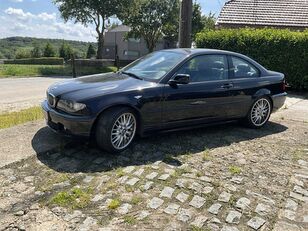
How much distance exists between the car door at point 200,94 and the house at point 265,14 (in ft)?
48.4

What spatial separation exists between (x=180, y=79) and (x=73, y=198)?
8.38ft

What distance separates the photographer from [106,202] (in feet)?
12.8

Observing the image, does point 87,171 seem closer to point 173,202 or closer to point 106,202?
point 106,202

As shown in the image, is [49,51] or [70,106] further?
[49,51]

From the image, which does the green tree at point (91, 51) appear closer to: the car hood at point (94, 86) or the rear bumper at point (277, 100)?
the rear bumper at point (277, 100)

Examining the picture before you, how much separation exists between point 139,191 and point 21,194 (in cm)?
132

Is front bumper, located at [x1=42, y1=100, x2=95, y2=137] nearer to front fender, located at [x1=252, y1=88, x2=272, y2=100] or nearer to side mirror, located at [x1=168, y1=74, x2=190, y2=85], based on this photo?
side mirror, located at [x1=168, y1=74, x2=190, y2=85]

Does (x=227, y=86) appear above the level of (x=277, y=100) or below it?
above

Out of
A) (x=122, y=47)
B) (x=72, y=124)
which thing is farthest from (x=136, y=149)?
(x=122, y=47)

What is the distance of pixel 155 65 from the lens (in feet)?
20.1

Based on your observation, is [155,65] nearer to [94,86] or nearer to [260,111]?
[94,86]

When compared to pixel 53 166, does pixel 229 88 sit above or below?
above

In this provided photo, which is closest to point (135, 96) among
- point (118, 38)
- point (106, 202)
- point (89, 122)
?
point (89, 122)

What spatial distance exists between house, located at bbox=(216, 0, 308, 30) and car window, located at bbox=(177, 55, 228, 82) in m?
14.7
